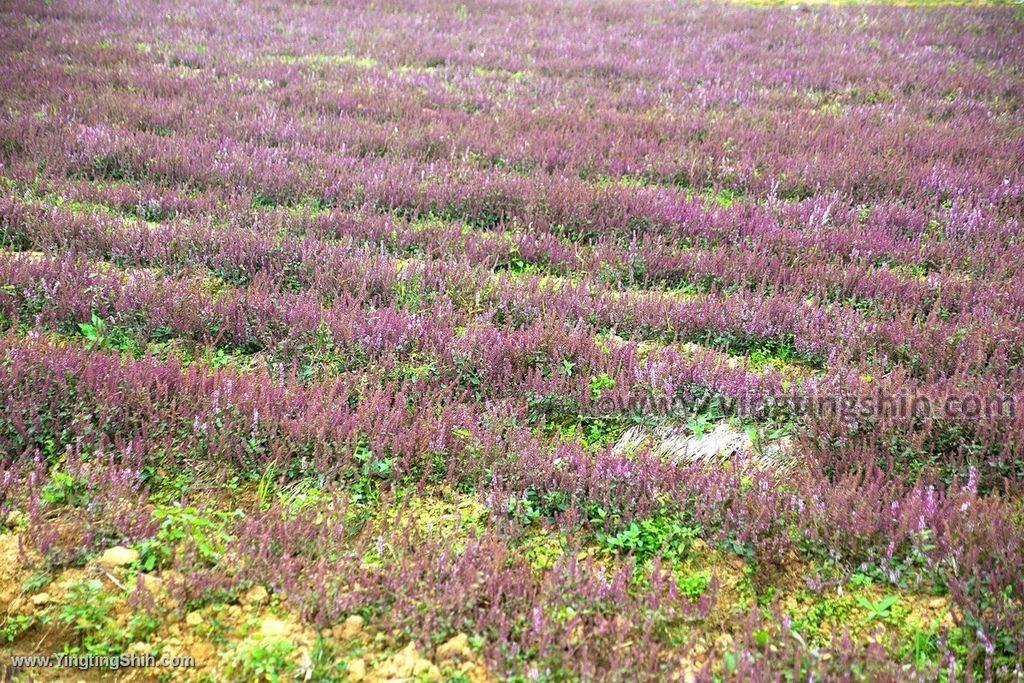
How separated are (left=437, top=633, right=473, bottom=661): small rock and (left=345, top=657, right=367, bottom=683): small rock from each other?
26 centimetres

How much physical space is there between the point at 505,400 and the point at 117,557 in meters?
1.80

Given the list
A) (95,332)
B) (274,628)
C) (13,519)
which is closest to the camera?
(274,628)

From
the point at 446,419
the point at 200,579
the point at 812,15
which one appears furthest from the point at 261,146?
the point at 812,15

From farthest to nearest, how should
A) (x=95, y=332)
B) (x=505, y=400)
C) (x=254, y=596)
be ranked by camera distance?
(x=95, y=332) < (x=505, y=400) < (x=254, y=596)

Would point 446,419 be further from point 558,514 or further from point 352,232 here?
point 352,232

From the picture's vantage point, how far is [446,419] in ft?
11.1

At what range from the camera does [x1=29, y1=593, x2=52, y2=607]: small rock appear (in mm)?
2562

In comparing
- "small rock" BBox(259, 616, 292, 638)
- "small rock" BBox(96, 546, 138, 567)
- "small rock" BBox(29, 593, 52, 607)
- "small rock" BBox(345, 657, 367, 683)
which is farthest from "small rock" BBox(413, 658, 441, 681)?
"small rock" BBox(29, 593, 52, 607)

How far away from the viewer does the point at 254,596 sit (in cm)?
261

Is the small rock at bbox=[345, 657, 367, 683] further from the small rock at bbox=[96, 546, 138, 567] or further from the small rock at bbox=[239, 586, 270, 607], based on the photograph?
the small rock at bbox=[96, 546, 138, 567]
